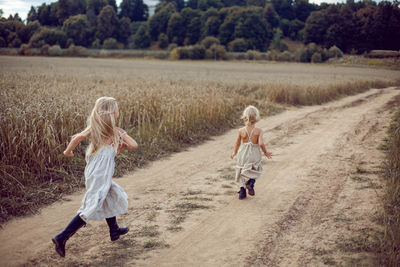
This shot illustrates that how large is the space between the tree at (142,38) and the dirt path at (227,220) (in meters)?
96.1

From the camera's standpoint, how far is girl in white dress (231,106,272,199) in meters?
4.89

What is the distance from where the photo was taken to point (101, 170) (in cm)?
343

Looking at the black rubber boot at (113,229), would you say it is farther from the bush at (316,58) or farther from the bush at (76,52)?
the bush at (76,52)

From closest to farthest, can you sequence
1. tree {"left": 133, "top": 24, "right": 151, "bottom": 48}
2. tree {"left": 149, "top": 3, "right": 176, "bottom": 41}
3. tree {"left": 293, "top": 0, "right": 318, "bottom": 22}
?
tree {"left": 293, "top": 0, "right": 318, "bottom": 22} → tree {"left": 133, "top": 24, "right": 151, "bottom": 48} → tree {"left": 149, "top": 3, "right": 176, "bottom": 41}

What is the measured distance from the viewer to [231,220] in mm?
4164

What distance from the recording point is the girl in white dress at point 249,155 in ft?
16.1

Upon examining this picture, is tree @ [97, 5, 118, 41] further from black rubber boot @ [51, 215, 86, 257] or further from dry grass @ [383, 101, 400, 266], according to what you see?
black rubber boot @ [51, 215, 86, 257]

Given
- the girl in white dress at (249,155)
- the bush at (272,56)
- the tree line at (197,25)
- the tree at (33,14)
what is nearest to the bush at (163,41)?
the tree line at (197,25)

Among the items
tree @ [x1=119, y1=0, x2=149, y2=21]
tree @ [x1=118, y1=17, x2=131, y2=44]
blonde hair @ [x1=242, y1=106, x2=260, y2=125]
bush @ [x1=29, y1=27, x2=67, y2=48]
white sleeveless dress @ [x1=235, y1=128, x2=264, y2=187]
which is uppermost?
tree @ [x1=119, y1=0, x2=149, y2=21]

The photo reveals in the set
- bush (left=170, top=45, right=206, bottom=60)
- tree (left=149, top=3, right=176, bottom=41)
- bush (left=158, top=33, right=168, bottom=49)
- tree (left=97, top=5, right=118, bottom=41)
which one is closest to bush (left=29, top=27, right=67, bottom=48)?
bush (left=170, top=45, right=206, bottom=60)

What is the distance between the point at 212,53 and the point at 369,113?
55.9 meters

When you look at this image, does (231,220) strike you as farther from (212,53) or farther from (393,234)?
(212,53)

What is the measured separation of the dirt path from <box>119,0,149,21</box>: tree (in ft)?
421

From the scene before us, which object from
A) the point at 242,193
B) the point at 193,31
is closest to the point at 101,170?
the point at 242,193
